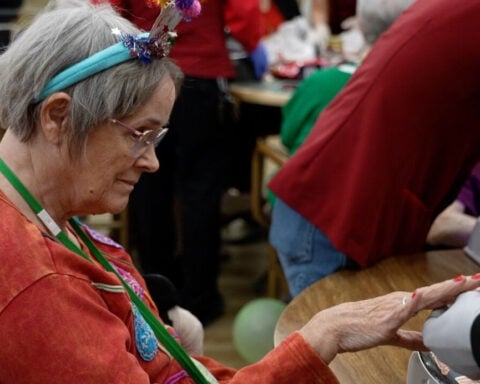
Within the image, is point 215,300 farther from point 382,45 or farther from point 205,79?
point 382,45

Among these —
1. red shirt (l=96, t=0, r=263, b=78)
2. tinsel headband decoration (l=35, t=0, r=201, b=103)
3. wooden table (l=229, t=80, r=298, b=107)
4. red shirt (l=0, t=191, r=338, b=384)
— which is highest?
tinsel headband decoration (l=35, t=0, r=201, b=103)

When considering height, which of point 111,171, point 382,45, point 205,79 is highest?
point 111,171

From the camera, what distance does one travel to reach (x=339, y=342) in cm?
126

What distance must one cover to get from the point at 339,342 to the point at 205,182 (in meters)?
2.20

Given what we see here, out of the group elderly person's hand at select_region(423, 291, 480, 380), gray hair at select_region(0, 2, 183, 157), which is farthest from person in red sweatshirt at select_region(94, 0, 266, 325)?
elderly person's hand at select_region(423, 291, 480, 380)

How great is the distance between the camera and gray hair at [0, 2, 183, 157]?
1.21 metres

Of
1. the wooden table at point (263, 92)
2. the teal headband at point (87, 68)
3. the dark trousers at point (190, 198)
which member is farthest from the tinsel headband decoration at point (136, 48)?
the wooden table at point (263, 92)

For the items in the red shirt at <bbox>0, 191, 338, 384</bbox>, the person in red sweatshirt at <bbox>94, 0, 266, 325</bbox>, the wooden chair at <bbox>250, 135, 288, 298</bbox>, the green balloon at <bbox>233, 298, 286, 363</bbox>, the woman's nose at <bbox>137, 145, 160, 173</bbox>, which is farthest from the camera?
the person in red sweatshirt at <bbox>94, 0, 266, 325</bbox>

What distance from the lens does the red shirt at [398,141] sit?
1.68m

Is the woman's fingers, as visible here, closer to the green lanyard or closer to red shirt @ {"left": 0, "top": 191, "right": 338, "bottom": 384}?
red shirt @ {"left": 0, "top": 191, "right": 338, "bottom": 384}

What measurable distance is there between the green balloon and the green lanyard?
1.24 meters

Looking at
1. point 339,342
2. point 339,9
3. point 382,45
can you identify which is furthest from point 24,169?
point 339,9

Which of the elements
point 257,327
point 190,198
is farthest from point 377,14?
point 190,198

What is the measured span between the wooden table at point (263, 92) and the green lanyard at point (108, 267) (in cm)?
208
